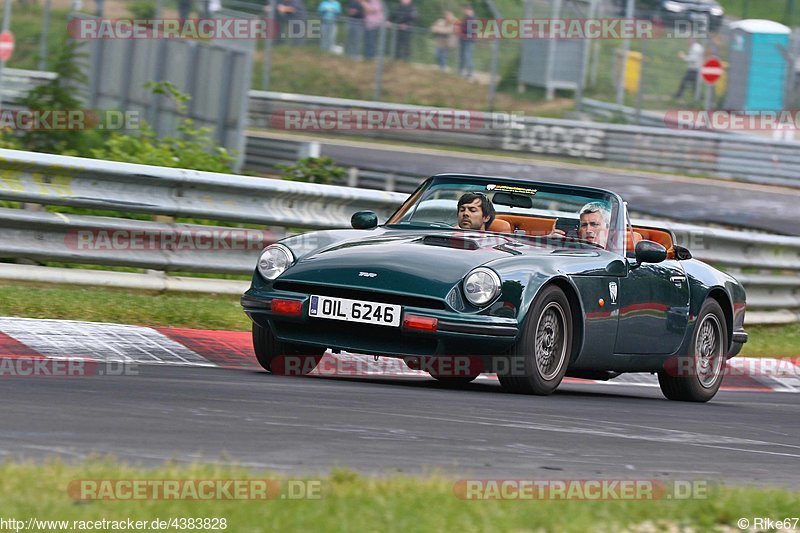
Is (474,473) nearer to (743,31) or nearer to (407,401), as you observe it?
(407,401)

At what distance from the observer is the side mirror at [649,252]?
8805mm

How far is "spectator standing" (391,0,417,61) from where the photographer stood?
29.7 meters

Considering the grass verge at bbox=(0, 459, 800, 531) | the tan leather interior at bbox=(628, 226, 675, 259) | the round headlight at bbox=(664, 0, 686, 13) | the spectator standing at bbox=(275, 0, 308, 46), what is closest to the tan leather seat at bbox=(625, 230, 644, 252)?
the tan leather interior at bbox=(628, 226, 675, 259)

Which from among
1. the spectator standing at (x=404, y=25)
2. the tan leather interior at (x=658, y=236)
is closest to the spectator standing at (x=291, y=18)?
the spectator standing at (x=404, y=25)

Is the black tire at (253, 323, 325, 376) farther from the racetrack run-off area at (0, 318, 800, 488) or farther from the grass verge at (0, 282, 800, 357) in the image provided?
the grass verge at (0, 282, 800, 357)

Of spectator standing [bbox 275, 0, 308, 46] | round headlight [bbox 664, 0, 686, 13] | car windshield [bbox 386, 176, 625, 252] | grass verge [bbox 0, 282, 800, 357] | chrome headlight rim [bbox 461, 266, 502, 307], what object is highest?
round headlight [bbox 664, 0, 686, 13]

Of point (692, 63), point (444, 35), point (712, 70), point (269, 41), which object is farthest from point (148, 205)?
point (692, 63)

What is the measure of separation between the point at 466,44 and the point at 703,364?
2165cm

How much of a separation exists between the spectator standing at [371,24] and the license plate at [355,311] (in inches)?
890

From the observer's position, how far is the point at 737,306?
1026cm

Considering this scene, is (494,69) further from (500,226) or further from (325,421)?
(325,421)

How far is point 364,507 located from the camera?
4.31 meters

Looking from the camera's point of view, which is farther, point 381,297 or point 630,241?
point 630,241

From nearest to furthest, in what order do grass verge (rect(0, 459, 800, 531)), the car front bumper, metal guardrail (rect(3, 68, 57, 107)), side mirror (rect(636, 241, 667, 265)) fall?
grass verge (rect(0, 459, 800, 531))
the car front bumper
side mirror (rect(636, 241, 667, 265))
metal guardrail (rect(3, 68, 57, 107))
